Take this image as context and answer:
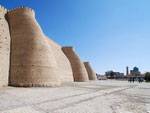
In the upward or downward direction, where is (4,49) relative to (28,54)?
upward

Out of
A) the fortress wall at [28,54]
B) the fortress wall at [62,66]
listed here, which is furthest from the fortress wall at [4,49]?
the fortress wall at [62,66]

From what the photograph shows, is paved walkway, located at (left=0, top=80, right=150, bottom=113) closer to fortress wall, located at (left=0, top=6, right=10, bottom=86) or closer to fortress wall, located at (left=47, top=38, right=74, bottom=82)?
fortress wall, located at (left=0, top=6, right=10, bottom=86)

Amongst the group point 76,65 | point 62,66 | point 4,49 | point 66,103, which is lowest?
point 66,103

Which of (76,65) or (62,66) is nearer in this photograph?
(62,66)

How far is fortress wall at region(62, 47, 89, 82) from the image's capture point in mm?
40812

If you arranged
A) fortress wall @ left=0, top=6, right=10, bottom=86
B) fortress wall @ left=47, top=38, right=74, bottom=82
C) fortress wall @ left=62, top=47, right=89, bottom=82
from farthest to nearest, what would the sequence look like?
fortress wall @ left=62, top=47, right=89, bottom=82 < fortress wall @ left=47, top=38, right=74, bottom=82 < fortress wall @ left=0, top=6, right=10, bottom=86

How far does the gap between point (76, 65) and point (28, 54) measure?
22084 mm

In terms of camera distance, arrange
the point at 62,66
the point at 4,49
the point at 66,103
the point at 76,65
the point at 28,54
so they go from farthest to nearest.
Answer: the point at 76,65 < the point at 62,66 < the point at 28,54 < the point at 4,49 < the point at 66,103

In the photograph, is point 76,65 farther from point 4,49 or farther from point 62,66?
point 4,49

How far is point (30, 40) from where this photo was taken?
20766 mm

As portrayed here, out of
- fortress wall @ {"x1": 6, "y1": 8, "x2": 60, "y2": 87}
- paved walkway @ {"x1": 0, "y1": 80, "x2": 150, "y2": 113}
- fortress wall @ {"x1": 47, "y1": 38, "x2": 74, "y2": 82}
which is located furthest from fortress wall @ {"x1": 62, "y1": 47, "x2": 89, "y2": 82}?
paved walkway @ {"x1": 0, "y1": 80, "x2": 150, "y2": 113}

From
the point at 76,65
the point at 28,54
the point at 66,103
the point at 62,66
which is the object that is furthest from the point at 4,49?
the point at 76,65

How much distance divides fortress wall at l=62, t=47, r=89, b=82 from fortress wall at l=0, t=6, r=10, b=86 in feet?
73.0

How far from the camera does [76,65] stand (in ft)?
136
